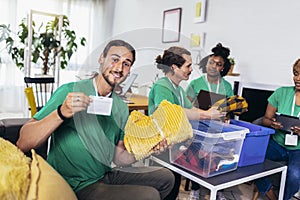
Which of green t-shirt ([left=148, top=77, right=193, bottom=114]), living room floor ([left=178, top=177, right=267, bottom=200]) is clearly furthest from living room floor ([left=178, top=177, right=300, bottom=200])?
green t-shirt ([left=148, top=77, right=193, bottom=114])

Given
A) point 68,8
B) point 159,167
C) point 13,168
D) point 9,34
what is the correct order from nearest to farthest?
point 13,168
point 159,167
point 9,34
point 68,8

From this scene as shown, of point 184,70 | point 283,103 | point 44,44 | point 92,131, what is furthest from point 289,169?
point 44,44

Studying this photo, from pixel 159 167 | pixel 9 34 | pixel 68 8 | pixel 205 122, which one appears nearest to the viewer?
pixel 205 122

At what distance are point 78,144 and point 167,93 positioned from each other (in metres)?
0.45

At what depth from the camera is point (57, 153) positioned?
1139 millimetres

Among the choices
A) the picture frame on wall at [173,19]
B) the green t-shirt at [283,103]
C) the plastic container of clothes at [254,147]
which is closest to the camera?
the plastic container of clothes at [254,147]

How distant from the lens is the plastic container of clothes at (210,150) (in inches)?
48.4

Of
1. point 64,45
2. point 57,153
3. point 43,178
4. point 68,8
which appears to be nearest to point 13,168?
point 43,178

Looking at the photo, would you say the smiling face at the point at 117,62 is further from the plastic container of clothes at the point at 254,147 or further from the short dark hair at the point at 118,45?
the plastic container of clothes at the point at 254,147

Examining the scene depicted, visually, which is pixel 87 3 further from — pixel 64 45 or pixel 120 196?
pixel 120 196

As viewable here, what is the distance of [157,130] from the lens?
1.00 meters

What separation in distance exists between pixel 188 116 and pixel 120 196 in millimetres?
425

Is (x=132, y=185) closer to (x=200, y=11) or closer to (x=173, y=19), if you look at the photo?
(x=200, y=11)

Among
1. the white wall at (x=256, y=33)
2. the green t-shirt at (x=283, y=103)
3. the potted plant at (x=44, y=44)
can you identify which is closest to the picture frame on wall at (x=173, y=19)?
the white wall at (x=256, y=33)
